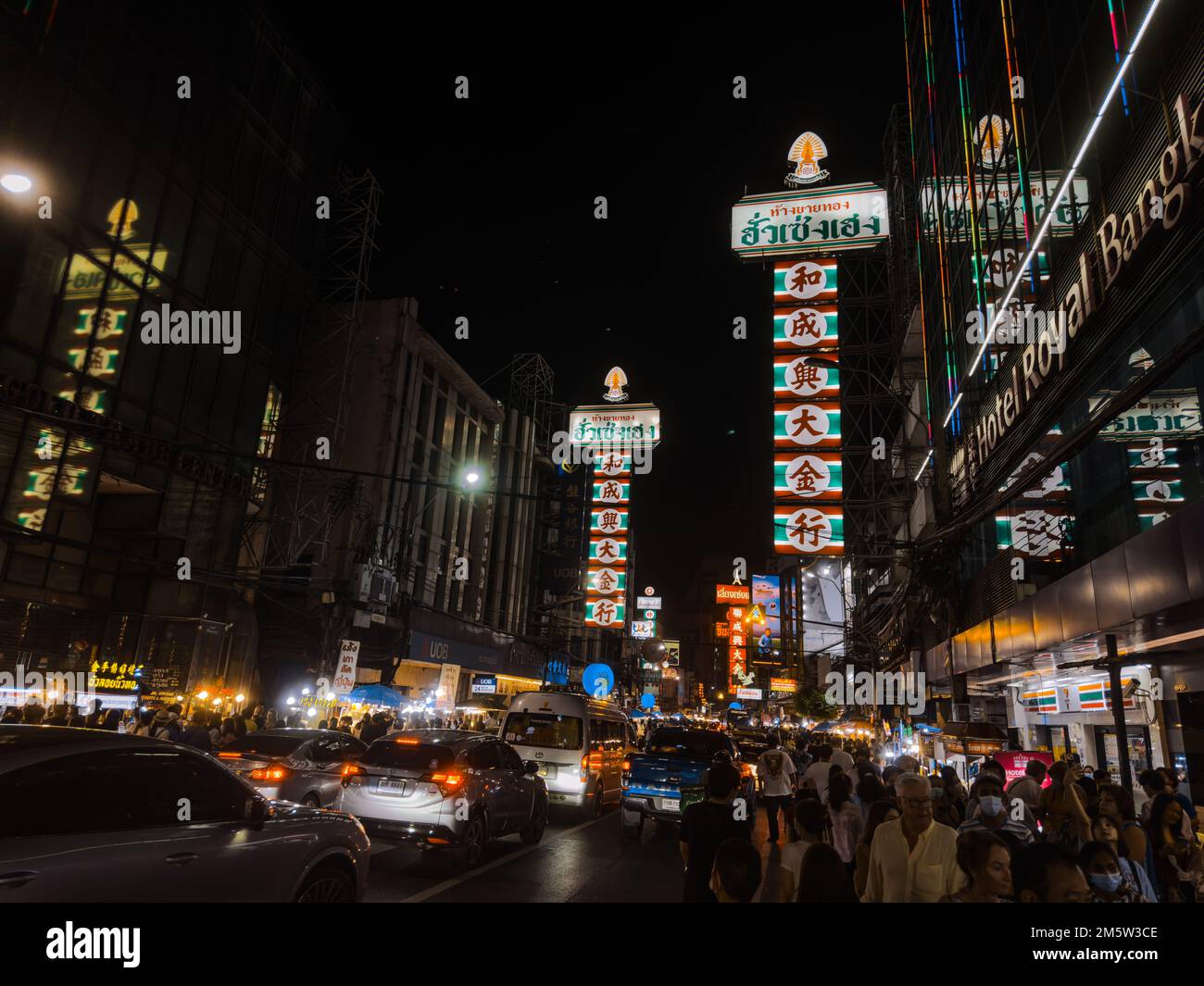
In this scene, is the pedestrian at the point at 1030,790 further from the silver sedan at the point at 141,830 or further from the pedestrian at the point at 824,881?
the silver sedan at the point at 141,830

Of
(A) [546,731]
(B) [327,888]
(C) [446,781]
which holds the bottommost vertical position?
(B) [327,888]

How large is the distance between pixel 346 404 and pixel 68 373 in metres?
13.5

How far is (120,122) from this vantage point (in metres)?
21.5

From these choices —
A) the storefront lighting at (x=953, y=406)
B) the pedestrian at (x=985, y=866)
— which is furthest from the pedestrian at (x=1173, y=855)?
the storefront lighting at (x=953, y=406)

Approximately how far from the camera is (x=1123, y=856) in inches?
235

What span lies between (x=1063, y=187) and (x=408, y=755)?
15.1m

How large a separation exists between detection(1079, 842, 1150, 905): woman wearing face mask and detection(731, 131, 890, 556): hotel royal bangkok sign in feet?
55.4

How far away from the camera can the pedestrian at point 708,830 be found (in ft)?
17.4

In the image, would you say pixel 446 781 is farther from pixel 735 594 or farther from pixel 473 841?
pixel 735 594

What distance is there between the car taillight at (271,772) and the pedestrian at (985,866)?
35.3ft

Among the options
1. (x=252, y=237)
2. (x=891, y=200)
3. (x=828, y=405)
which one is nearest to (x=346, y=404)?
(x=252, y=237)

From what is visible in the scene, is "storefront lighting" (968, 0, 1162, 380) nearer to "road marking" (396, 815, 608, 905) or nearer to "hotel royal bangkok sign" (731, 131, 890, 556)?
"hotel royal bangkok sign" (731, 131, 890, 556)

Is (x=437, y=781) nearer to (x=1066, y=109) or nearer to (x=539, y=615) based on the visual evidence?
(x=1066, y=109)

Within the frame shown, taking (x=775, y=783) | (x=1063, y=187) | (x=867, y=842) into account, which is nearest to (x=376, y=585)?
(x=775, y=783)
